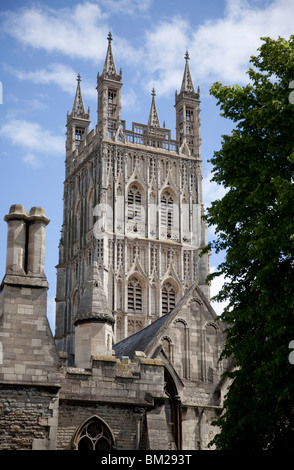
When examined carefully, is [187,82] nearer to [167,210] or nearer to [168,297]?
[167,210]

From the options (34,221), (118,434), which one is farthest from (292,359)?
(34,221)

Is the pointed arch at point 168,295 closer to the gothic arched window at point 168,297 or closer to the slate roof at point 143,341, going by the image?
the gothic arched window at point 168,297

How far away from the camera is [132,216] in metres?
67.3

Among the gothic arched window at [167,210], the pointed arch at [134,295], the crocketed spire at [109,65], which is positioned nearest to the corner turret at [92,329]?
the pointed arch at [134,295]

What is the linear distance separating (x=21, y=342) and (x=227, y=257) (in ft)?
15.4

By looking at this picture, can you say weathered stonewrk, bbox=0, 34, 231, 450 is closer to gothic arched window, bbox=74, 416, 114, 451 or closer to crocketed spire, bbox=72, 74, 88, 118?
gothic arched window, bbox=74, 416, 114, 451

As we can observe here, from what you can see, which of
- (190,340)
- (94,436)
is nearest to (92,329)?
(190,340)

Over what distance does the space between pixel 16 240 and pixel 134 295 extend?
48.0 metres

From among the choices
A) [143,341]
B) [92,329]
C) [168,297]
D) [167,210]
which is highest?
[167,210]

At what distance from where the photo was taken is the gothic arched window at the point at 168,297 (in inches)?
2601

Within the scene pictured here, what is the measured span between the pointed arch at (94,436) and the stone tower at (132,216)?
146 feet

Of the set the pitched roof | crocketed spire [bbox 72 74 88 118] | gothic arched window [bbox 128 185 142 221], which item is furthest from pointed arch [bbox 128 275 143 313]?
the pitched roof

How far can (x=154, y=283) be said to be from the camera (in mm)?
66125

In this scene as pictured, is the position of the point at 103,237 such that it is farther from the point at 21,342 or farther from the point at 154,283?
the point at 21,342
